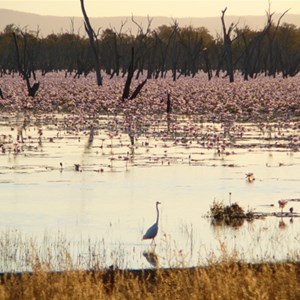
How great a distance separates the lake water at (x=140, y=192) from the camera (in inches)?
452

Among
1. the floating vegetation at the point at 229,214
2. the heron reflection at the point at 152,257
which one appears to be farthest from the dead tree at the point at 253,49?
the heron reflection at the point at 152,257

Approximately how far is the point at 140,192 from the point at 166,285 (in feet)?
23.8

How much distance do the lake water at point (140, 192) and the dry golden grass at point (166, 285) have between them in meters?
0.32

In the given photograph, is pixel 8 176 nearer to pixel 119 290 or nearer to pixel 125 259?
pixel 125 259

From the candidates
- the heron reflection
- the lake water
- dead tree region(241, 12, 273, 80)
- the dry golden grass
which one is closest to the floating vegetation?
the lake water

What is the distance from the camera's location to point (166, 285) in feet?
28.5

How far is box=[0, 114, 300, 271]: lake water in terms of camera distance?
37.7 feet

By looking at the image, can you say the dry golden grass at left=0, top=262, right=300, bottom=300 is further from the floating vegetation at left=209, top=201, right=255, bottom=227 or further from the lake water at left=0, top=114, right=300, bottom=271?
the floating vegetation at left=209, top=201, right=255, bottom=227

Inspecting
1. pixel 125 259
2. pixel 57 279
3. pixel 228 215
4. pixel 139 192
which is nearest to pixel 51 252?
pixel 125 259

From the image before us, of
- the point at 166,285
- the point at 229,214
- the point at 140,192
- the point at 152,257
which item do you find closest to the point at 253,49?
the point at 140,192

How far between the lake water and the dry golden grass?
317 millimetres

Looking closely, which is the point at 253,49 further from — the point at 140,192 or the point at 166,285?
the point at 166,285

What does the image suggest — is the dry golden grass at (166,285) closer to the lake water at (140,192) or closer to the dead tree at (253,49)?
the lake water at (140,192)

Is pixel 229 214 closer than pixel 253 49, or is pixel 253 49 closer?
pixel 229 214
